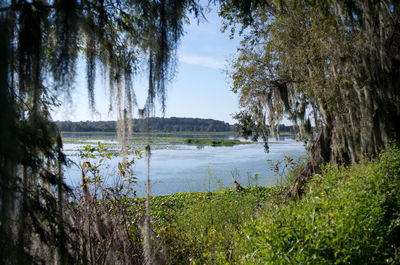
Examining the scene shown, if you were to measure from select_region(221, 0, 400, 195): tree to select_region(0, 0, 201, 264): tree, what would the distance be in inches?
98.8

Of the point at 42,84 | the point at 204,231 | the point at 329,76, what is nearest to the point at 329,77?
the point at 329,76

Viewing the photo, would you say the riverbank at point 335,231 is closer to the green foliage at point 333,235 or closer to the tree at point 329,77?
the green foliage at point 333,235

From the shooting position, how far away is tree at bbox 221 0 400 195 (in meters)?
5.02

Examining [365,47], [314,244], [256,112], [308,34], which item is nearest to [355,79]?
[365,47]

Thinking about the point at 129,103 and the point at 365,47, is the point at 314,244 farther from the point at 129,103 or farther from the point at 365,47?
the point at 365,47

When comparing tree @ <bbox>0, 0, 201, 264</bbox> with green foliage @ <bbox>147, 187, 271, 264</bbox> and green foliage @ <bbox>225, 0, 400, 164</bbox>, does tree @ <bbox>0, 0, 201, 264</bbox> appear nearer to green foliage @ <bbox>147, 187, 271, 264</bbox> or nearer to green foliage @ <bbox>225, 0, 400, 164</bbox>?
green foliage @ <bbox>147, 187, 271, 264</bbox>

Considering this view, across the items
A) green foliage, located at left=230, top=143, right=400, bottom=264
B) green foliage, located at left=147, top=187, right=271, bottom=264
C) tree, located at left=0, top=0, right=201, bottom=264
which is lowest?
green foliage, located at left=147, top=187, right=271, bottom=264

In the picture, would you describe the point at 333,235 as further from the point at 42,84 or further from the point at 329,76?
the point at 329,76

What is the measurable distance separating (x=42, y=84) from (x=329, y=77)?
5.38 m

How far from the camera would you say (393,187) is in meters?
3.38

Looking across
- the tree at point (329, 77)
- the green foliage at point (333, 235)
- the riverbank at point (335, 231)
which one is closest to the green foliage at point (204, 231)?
the riverbank at point (335, 231)

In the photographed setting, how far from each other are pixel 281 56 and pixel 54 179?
629 cm

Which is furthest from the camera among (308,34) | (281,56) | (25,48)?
(281,56)

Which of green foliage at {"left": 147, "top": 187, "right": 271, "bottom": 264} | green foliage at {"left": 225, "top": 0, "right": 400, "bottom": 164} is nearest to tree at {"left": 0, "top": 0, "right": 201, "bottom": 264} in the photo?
green foliage at {"left": 147, "top": 187, "right": 271, "bottom": 264}
